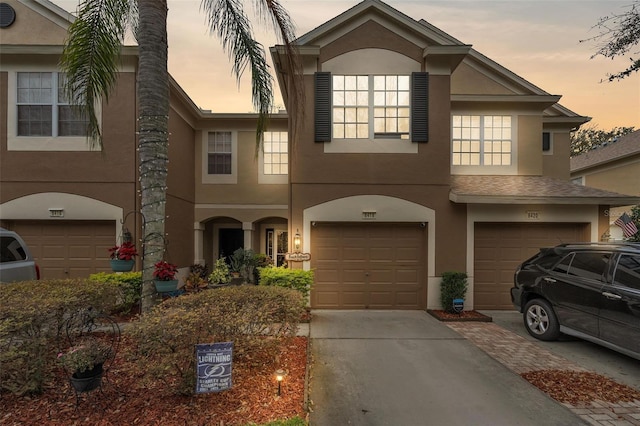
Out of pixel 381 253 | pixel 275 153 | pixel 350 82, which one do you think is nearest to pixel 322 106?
pixel 350 82

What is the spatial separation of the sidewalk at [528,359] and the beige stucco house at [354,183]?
5.28 feet

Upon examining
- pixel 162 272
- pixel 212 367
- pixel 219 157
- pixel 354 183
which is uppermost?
pixel 219 157

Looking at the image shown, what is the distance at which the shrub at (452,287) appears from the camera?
26.2 ft

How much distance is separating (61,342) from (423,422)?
14.4 feet

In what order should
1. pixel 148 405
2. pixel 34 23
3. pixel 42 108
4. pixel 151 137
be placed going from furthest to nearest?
pixel 34 23, pixel 42 108, pixel 151 137, pixel 148 405

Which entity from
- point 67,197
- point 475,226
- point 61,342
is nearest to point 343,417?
point 61,342

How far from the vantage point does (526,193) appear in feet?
27.1

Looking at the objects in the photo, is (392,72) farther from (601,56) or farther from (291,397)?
(291,397)

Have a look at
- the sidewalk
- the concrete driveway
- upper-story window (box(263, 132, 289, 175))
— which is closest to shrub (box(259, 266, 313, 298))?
the concrete driveway

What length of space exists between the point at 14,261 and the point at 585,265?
35.6ft

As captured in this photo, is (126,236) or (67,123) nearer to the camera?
(126,236)

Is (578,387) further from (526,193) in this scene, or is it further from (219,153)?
(219,153)

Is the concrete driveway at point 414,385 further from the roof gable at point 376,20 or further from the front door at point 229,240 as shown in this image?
the front door at point 229,240

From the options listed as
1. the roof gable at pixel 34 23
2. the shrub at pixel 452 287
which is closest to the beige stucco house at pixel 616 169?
the shrub at pixel 452 287
